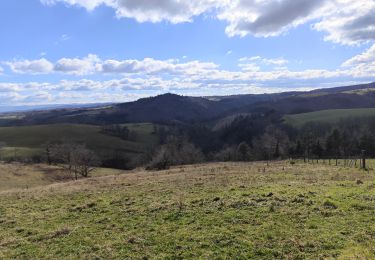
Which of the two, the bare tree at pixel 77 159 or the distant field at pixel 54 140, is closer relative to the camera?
the bare tree at pixel 77 159

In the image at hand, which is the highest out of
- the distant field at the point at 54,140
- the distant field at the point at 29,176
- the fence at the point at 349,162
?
the fence at the point at 349,162

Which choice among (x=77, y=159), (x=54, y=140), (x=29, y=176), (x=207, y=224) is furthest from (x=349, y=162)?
(x=54, y=140)

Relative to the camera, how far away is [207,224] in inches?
577

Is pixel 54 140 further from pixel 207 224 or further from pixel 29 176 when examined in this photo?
pixel 207 224

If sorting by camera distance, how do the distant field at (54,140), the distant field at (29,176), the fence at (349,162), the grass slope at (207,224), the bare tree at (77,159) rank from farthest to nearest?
the distant field at (54,140) < the bare tree at (77,159) < the distant field at (29,176) < the fence at (349,162) < the grass slope at (207,224)

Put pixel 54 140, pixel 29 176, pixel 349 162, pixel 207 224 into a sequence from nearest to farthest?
1. pixel 207 224
2. pixel 349 162
3. pixel 29 176
4. pixel 54 140

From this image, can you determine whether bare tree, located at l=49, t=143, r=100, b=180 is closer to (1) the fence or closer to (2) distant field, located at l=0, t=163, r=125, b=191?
(2) distant field, located at l=0, t=163, r=125, b=191

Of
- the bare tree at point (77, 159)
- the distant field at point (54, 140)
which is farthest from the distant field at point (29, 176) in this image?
the distant field at point (54, 140)

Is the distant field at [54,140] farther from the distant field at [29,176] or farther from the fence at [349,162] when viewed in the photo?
the fence at [349,162]

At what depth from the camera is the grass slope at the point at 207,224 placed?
11680 mm

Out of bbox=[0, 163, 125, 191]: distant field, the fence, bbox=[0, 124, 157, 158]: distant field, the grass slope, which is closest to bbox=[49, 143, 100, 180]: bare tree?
bbox=[0, 163, 125, 191]: distant field

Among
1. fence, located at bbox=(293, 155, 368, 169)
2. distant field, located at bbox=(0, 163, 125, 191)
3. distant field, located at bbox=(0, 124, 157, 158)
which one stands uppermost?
fence, located at bbox=(293, 155, 368, 169)

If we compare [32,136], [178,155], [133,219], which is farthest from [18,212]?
[32,136]

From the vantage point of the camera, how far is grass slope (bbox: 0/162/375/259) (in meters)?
11.7
